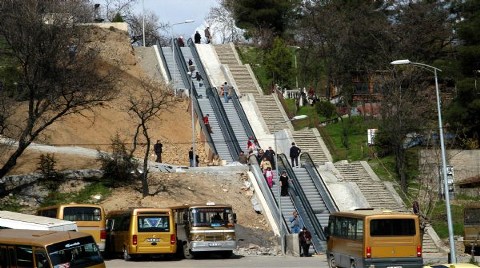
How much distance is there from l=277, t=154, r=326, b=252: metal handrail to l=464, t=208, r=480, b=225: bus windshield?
6253 millimetres

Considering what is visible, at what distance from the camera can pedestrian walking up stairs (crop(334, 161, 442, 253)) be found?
4772 cm

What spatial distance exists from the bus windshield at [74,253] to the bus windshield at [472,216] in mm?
22514

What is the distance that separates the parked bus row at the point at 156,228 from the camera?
34.5 meters

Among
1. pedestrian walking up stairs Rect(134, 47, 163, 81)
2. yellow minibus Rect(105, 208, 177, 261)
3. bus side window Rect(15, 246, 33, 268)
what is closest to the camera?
bus side window Rect(15, 246, 33, 268)

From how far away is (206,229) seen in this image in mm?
35656

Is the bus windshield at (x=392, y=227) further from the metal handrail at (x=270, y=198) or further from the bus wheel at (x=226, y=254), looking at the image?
the metal handrail at (x=270, y=198)

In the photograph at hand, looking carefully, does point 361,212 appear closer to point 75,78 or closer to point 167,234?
point 167,234

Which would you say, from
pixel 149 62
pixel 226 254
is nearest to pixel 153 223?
pixel 226 254

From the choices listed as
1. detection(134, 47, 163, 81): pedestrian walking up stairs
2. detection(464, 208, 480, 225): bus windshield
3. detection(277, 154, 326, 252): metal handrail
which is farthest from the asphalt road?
detection(134, 47, 163, 81): pedestrian walking up stairs

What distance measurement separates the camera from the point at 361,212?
96.8ft

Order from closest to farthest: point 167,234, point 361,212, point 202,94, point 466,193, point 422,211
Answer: point 361,212 → point 167,234 → point 422,211 → point 466,193 → point 202,94

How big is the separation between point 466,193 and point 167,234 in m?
21.6

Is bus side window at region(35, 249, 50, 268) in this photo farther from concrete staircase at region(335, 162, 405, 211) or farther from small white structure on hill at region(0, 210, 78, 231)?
concrete staircase at region(335, 162, 405, 211)

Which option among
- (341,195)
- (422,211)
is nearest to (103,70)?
(341,195)
